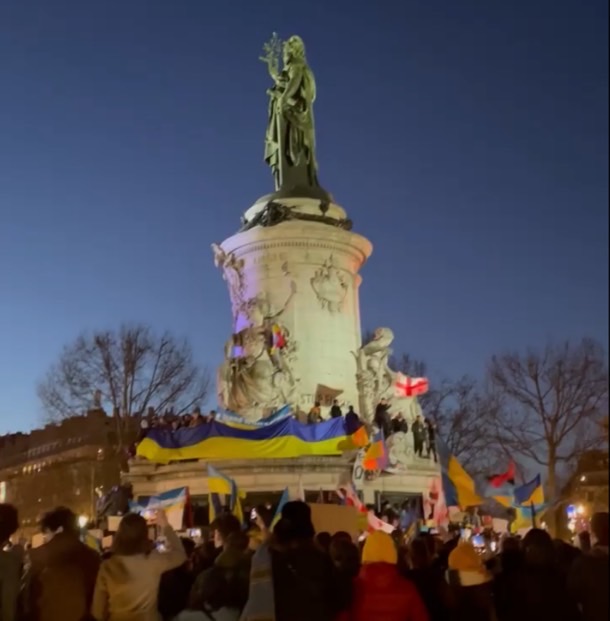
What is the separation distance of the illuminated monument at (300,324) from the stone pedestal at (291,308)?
0.11 feet

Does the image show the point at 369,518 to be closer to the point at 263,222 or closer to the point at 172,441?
the point at 172,441

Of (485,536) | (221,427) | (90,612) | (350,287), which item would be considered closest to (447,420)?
(350,287)

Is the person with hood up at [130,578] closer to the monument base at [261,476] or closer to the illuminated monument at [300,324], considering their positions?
the monument base at [261,476]

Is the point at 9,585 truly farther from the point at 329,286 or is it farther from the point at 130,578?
the point at 329,286

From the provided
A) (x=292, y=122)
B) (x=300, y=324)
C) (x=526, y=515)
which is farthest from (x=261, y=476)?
(x=292, y=122)

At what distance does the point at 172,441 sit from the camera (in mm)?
24344

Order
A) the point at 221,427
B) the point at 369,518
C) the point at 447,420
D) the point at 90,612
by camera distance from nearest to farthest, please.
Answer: the point at 90,612 → the point at 369,518 → the point at 221,427 → the point at 447,420

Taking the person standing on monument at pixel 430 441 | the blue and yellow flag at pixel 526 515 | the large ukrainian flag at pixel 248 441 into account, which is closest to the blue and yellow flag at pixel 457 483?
the blue and yellow flag at pixel 526 515

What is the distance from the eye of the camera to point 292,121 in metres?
33.4

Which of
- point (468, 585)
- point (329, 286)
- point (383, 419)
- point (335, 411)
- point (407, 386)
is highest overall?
point (329, 286)

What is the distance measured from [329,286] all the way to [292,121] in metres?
7.19

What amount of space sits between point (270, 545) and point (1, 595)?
220cm

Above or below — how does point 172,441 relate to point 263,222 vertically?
below

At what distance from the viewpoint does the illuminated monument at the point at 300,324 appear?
27.9m
